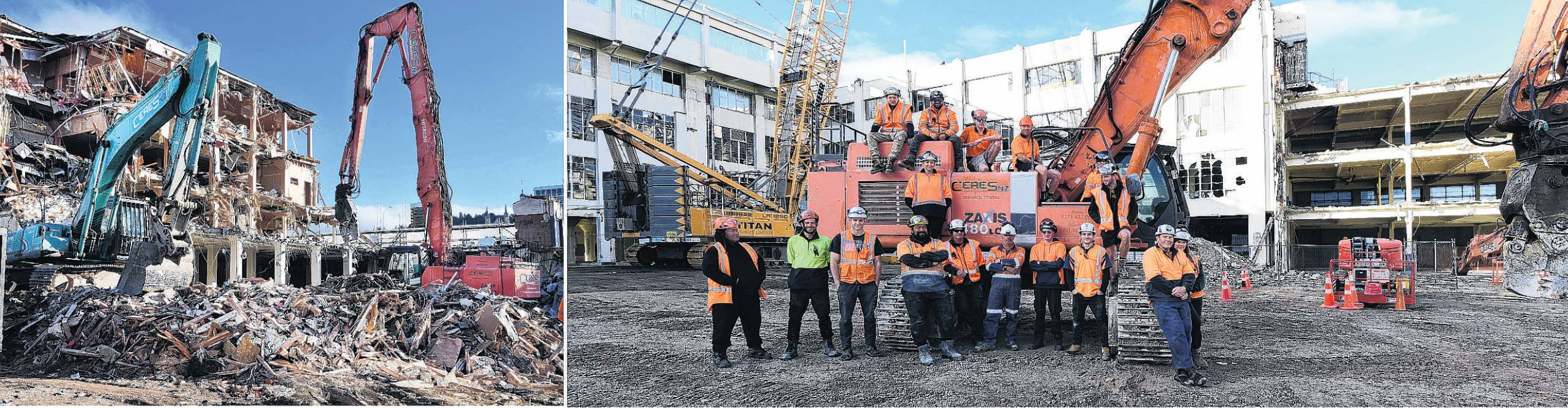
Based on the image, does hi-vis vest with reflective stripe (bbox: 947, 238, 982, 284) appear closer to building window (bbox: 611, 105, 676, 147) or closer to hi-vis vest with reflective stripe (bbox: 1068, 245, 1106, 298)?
hi-vis vest with reflective stripe (bbox: 1068, 245, 1106, 298)

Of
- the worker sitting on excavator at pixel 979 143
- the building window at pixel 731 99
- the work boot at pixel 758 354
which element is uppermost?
the building window at pixel 731 99

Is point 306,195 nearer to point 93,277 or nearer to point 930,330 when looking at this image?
point 93,277

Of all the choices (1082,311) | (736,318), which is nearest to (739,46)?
(1082,311)

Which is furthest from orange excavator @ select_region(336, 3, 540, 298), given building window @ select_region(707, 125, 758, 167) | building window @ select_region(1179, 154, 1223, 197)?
building window @ select_region(1179, 154, 1223, 197)

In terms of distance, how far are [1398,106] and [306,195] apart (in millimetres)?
29056

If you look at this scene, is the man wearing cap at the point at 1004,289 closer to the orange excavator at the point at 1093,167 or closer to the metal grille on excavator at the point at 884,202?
the orange excavator at the point at 1093,167

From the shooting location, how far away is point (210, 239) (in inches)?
385

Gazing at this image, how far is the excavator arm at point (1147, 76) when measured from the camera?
8234 mm

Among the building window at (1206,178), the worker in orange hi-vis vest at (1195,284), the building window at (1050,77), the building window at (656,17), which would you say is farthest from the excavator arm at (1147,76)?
the building window at (1050,77)

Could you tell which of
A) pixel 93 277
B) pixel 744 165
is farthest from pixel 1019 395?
pixel 744 165

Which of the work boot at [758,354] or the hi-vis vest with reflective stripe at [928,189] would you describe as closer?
the work boot at [758,354]

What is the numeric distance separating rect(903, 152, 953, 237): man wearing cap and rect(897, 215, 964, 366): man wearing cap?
0.71 meters

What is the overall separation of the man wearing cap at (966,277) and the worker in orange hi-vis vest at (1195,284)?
5.14 feet

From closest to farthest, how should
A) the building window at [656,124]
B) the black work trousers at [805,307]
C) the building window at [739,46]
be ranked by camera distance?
1. the black work trousers at [805,307]
2. the building window at [656,124]
3. the building window at [739,46]
